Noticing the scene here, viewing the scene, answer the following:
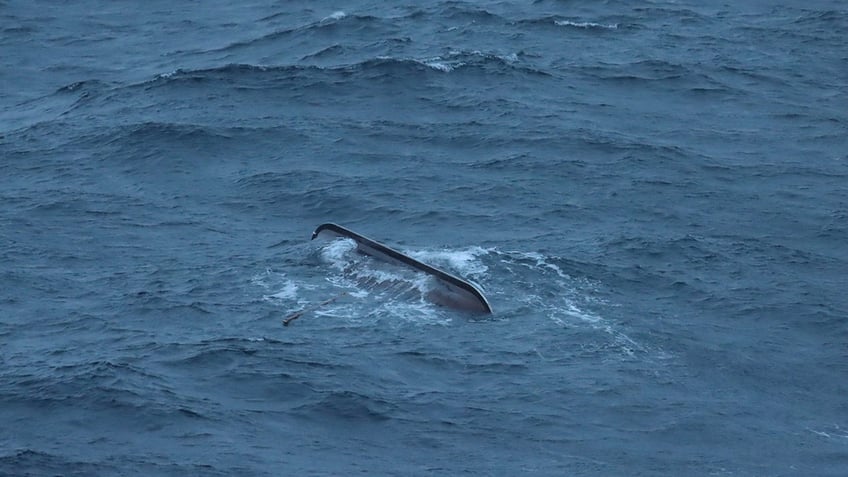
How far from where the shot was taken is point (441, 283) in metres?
56.4

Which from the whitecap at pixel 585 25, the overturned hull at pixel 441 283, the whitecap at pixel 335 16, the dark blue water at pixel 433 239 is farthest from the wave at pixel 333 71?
the overturned hull at pixel 441 283

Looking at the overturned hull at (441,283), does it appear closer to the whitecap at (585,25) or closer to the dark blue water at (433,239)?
the dark blue water at (433,239)

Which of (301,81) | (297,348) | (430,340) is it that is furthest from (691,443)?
(301,81)

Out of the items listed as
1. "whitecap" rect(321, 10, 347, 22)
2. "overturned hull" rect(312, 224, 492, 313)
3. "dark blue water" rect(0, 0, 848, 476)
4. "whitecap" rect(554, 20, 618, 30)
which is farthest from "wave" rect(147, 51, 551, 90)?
"overturned hull" rect(312, 224, 492, 313)

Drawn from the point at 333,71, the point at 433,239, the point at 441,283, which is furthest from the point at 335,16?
the point at 441,283

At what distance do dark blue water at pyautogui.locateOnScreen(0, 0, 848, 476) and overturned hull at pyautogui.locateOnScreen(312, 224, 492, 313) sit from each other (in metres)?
0.52

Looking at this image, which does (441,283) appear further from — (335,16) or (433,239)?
(335,16)

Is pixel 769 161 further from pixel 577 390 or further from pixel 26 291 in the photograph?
pixel 26 291

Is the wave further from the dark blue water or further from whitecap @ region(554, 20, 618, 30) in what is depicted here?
whitecap @ region(554, 20, 618, 30)

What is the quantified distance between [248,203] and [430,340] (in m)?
17.5

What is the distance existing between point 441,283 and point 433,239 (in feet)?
22.1

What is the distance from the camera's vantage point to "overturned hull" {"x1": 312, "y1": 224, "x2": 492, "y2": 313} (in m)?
55.0

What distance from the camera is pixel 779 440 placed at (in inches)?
1885

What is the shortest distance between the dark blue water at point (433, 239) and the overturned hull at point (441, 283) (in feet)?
1.70
